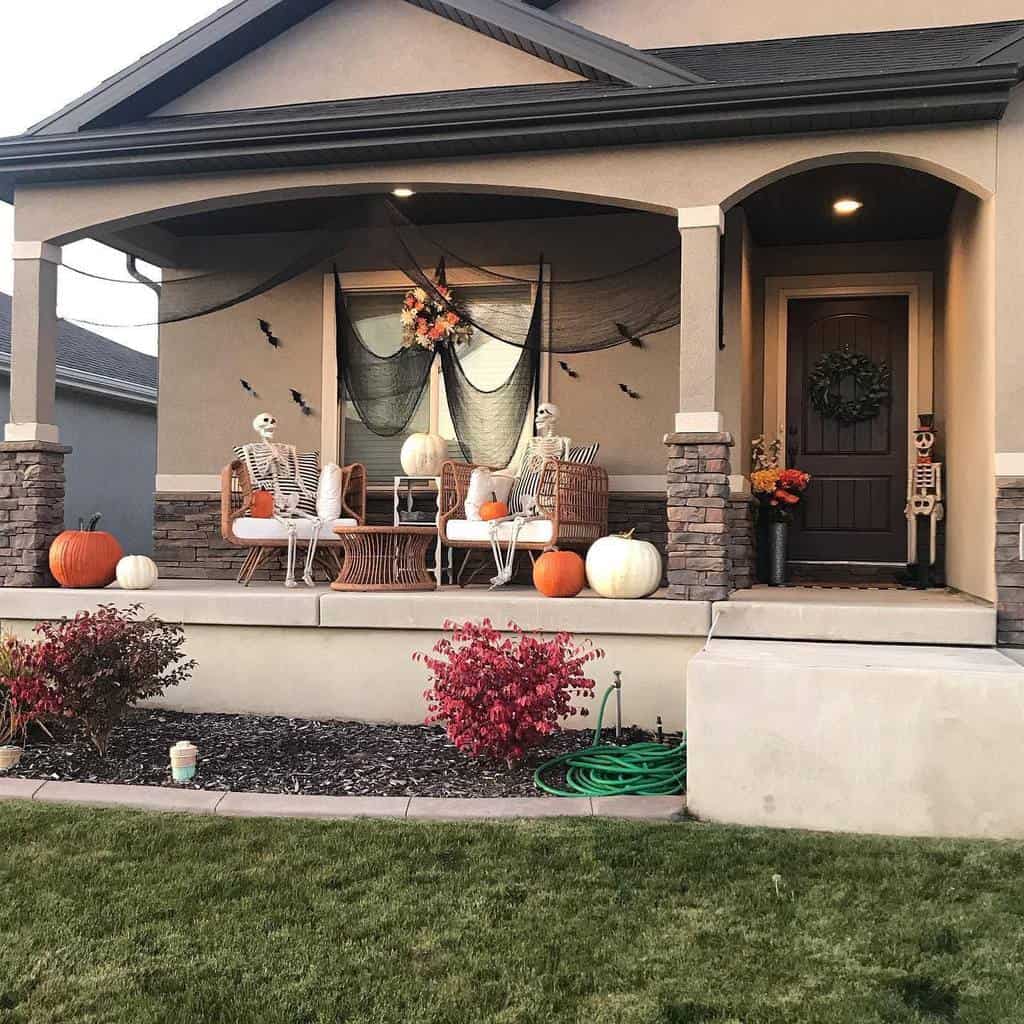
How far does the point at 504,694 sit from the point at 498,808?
0.49 metres

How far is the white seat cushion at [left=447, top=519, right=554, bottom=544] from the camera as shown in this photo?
19.7ft

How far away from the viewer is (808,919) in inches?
111

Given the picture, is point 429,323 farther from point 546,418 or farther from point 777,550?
point 777,550

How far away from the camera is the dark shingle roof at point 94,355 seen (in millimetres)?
11855

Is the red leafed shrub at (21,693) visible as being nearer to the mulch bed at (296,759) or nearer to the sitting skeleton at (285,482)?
the mulch bed at (296,759)

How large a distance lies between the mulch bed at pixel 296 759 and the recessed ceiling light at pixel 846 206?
3538 mm

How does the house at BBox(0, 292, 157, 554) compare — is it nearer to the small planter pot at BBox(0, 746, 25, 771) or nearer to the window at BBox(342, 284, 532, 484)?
the window at BBox(342, 284, 532, 484)

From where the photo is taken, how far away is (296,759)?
4438 millimetres

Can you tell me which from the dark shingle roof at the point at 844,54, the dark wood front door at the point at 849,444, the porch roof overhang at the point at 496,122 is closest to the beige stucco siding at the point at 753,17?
the dark shingle roof at the point at 844,54

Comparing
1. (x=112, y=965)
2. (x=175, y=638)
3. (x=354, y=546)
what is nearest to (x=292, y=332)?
(x=354, y=546)

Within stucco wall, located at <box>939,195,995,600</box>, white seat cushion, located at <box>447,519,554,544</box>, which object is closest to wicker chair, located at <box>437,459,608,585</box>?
white seat cushion, located at <box>447,519,554,544</box>

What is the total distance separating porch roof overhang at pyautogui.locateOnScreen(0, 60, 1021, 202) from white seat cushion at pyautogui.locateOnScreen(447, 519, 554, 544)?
202 centimetres

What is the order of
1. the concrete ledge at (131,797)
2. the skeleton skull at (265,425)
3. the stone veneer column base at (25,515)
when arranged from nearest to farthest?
1. the concrete ledge at (131,797)
2. the stone veneer column base at (25,515)
3. the skeleton skull at (265,425)

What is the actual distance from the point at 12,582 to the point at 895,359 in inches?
228
